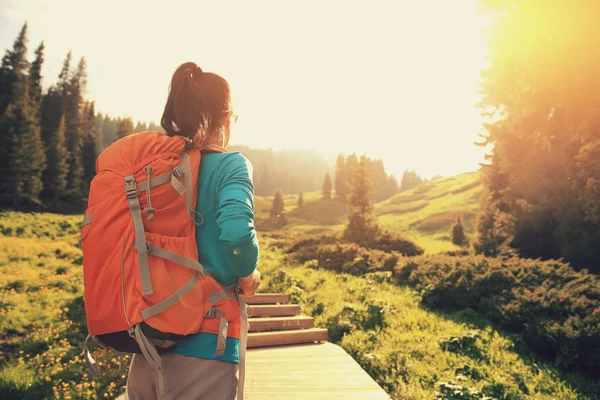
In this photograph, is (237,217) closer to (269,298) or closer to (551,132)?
(269,298)

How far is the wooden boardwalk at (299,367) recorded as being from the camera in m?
4.73

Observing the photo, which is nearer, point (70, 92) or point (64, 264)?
point (64, 264)

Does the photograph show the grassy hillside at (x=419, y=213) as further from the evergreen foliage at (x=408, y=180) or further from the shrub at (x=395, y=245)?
the evergreen foliage at (x=408, y=180)

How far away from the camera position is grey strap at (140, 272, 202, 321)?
62.7 inches

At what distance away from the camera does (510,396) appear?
547 centimetres

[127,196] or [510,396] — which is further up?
[127,196]

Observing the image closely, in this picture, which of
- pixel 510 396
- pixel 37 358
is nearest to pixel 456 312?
pixel 510 396

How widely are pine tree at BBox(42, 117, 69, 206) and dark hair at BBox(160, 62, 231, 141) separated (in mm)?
56153

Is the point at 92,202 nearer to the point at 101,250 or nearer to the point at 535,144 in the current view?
the point at 101,250

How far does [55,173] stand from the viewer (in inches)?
1940

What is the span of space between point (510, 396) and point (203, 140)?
5.93 meters

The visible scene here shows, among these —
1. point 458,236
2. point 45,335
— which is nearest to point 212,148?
point 45,335

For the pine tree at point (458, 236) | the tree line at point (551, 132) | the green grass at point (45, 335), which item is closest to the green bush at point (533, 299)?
the tree line at point (551, 132)

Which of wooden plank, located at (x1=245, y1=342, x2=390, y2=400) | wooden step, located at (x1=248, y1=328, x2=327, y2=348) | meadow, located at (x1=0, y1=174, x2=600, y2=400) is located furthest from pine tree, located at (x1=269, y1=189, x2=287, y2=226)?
wooden plank, located at (x1=245, y1=342, x2=390, y2=400)
